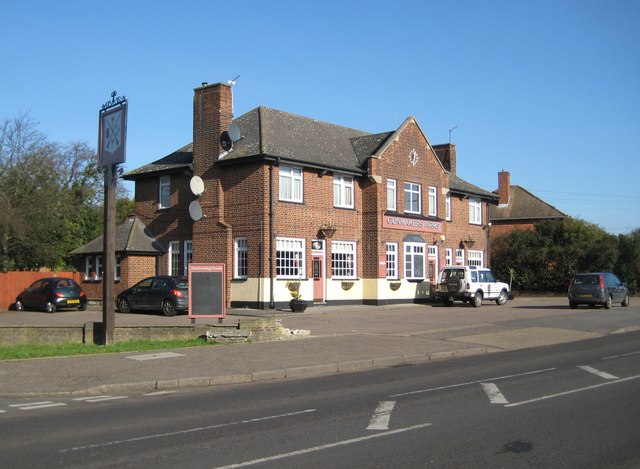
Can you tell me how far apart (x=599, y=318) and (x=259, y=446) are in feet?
69.3

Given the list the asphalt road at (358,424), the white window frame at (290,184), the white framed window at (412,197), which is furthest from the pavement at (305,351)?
the white framed window at (412,197)

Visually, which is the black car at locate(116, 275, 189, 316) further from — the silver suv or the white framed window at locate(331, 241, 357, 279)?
the silver suv

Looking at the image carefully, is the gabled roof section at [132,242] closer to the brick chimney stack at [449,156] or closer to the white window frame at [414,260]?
the white window frame at [414,260]

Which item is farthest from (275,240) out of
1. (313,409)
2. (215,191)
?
(313,409)

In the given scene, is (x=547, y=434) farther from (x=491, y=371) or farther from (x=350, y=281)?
(x=350, y=281)

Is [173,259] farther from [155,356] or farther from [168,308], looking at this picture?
[155,356]

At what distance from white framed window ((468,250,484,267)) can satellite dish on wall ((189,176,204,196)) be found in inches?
730

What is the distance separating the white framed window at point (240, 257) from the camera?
30047 mm

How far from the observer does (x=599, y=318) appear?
25.4 metres

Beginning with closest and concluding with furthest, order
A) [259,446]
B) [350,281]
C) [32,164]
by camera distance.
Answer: [259,446], [350,281], [32,164]

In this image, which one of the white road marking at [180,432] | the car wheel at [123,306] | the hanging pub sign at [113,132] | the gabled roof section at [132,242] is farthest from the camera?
the gabled roof section at [132,242]

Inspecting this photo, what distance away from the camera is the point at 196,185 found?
30.6 m

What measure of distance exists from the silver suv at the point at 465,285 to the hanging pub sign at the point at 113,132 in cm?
2080

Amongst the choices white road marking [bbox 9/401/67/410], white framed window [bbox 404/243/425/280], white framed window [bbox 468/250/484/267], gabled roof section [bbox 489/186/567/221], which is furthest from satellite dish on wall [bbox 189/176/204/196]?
gabled roof section [bbox 489/186/567/221]
